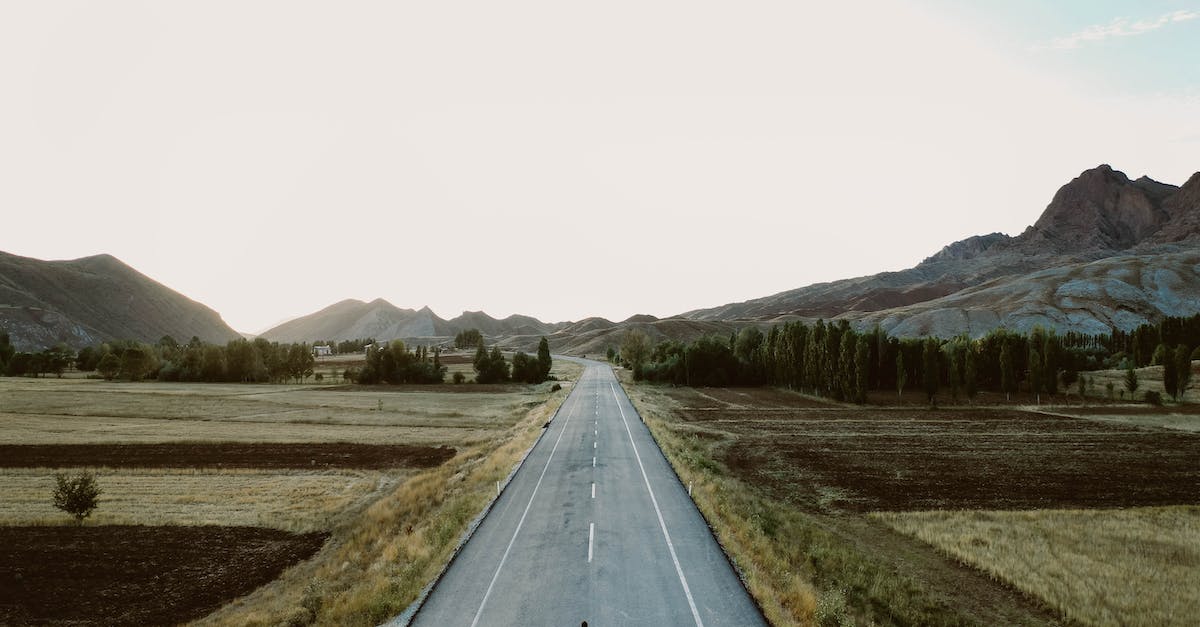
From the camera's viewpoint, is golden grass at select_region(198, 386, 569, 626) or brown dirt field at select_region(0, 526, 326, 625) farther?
brown dirt field at select_region(0, 526, 326, 625)

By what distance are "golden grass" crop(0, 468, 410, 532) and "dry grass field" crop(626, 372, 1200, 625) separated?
18.2 meters

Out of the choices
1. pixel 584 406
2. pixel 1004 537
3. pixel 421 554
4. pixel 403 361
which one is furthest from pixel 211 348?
pixel 1004 537

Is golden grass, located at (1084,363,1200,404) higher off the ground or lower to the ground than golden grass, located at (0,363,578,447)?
higher

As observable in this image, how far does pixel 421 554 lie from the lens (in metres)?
19.0

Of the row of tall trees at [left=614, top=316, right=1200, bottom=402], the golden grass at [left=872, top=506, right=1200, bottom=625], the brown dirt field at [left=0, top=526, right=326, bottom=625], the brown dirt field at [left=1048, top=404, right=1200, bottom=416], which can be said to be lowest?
the brown dirt field at [left=0, top=526, right=326, bottom=625]

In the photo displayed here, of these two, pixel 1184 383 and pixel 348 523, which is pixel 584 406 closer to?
pixel 348 523

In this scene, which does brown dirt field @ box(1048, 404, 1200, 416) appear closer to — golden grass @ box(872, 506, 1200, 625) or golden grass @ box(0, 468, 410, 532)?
golden grass @ box(872, 506, 1200, 625)

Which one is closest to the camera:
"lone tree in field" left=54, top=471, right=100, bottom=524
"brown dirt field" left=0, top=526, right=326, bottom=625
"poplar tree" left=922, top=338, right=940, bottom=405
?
"brown dirt field" left=0, top=526, right=326, bottom=625

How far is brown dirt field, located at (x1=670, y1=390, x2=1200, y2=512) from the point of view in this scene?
28969mm

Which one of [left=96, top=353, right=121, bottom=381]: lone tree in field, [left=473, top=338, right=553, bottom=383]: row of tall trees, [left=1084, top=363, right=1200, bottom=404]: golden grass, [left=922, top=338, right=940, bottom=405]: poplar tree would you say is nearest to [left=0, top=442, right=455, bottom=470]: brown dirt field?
[left=473, top=338, right=553, bottom=383]: row of tall trees

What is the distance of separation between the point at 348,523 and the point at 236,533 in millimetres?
4444

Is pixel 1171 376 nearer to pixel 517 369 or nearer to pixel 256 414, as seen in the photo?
pixel 517 369

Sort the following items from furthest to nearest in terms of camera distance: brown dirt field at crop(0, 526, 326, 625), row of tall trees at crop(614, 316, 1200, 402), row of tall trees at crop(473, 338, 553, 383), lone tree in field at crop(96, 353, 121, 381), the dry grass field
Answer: lone tree in field at crop(96, 353, 121, 381)
row of tall trees at crop(473, 338, 553, 383)
row of tall trees at crop(614, 316, 1200, 402)
brown dirt field at crop(0, 526, 326, 625)
the dry grass field

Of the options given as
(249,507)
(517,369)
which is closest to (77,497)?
(249,507)
